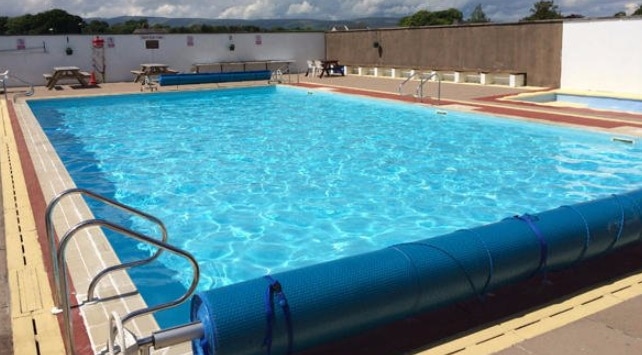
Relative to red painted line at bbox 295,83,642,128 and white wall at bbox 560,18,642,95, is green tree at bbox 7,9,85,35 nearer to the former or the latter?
white wall at bbox 560,18,642,95

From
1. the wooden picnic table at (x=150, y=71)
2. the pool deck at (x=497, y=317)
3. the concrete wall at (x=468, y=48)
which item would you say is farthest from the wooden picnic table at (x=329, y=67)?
the pool deck at (x=497, y=317)

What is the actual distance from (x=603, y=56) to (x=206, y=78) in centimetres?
1238

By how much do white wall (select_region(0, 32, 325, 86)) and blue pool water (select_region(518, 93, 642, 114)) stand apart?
Result: 13.6 metres

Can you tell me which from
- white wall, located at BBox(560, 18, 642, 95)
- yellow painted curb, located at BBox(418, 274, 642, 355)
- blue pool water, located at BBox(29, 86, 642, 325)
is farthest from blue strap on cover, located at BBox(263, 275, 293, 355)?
white wall, located at BBox(560, 18, 642, 95)

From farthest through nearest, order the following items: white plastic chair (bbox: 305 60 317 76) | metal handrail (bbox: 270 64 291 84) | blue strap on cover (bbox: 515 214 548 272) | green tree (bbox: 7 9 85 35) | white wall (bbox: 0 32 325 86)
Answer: green tree (bbox: 7 9 85 35) → white plastic chair (bbox: 305 60 317 76) → metal handrail (bbox: 270 64 291 84) → white wall (bbox: 0 32 325 86) → blue strap on cover (bbox: 515 214 548 272)

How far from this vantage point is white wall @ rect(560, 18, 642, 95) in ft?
48.8

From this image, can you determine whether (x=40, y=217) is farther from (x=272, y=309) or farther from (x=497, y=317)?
(x=497, y=317)

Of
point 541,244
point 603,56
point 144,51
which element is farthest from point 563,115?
point 144,51

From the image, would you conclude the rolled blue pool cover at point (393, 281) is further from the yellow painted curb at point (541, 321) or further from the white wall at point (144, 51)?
the white wall at point (144, 51)

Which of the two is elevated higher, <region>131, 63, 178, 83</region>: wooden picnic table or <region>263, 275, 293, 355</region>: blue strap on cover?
<region>131, 63, 178, 83</region>: wooden picnic table

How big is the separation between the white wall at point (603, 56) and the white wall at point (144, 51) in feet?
43.6

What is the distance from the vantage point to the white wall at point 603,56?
14.9m

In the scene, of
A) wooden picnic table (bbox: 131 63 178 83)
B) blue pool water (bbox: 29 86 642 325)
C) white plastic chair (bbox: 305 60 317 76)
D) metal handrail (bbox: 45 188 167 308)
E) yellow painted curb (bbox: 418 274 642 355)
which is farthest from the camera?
white plastic chair (bbox: 305 60 317 76)

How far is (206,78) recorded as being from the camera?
2041cm
